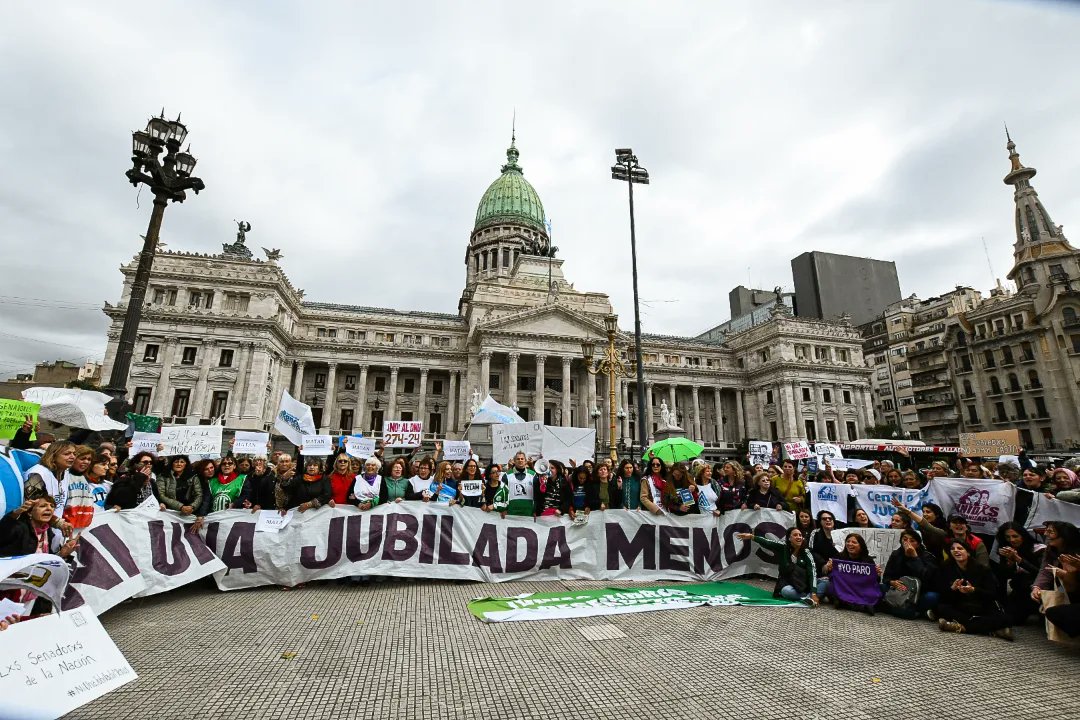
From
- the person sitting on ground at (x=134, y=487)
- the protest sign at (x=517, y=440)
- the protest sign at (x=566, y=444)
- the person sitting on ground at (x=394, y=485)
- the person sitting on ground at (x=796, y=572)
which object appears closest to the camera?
the person sitting on ground at (x=134, y=487)

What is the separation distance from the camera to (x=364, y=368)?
46719 mm

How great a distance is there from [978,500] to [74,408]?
17862 millimetres

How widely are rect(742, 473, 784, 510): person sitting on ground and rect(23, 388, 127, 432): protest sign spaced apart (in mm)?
13523

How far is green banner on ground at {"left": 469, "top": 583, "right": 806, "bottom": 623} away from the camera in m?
6.54

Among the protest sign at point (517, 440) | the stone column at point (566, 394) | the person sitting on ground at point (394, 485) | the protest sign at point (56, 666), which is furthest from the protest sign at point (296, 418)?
the stone column at point (566, 394)

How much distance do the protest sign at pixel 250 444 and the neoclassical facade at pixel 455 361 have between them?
19.5m

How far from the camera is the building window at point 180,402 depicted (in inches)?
1523

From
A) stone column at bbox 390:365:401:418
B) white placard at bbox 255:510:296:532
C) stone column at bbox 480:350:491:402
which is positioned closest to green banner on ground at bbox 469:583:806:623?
white placard at bbox 255:510:296:532

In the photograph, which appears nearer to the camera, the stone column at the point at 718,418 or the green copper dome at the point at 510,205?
the stone column at the point at 718,418

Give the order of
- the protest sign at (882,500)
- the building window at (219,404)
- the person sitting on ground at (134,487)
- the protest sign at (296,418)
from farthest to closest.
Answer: the building window at (219,404) → the protest sign at (296,418) → the protest sign at (882,500) → the person sitting on ground at (134,487)

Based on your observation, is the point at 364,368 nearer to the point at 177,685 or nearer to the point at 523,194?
the point at 523,194

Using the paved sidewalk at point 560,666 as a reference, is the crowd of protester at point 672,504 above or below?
above

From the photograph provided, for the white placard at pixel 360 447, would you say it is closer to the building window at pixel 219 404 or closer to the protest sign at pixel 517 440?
the protest sign at pixel 517 440

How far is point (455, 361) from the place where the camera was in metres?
49.0
